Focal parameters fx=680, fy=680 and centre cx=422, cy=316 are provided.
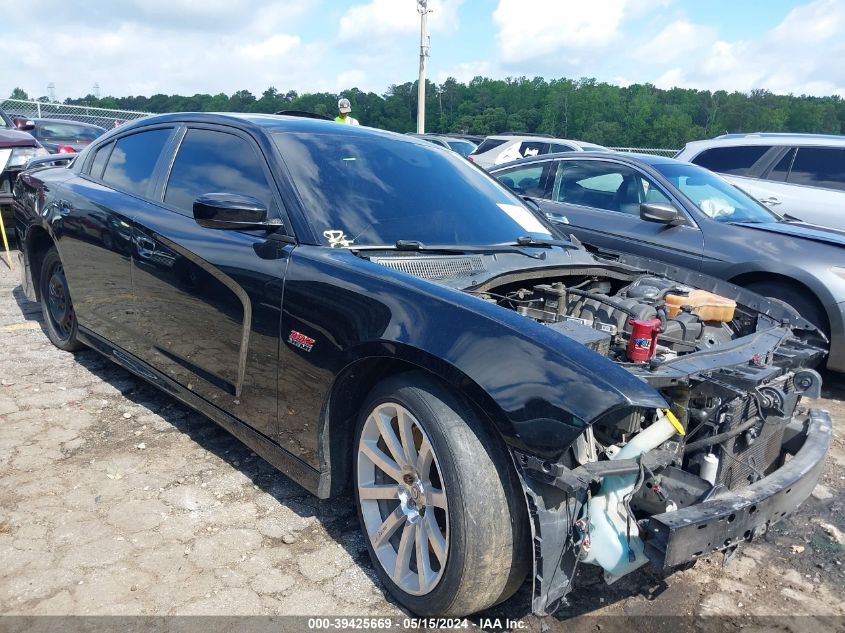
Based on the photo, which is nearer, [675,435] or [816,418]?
[675,435]

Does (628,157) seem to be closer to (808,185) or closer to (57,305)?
(808,185)

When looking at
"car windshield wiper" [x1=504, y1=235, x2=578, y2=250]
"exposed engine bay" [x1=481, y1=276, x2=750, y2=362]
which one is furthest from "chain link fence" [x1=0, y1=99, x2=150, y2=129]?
"exposed engine bay" [x1=481, y1=276, x2=750, y2=362]

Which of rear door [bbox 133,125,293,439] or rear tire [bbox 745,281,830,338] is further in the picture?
rear tire [bbox 745,281,830,338]

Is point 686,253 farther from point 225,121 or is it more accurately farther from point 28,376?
point 28,376

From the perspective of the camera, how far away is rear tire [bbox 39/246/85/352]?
4.51 meters

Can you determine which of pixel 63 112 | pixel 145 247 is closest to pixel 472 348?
pixel 145 247

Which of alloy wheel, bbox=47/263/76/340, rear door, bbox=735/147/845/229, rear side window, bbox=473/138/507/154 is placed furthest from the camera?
rear side window, bbox=473/138/507/154

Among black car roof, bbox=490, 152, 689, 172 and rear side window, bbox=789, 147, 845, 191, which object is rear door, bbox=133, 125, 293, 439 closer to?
black car roof, bbox=490, 152, 689, 172

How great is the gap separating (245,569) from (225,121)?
6.82 feet

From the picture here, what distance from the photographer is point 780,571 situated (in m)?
2.70

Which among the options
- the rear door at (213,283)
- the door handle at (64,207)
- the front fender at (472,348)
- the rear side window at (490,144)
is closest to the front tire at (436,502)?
the front fender at (472,348)

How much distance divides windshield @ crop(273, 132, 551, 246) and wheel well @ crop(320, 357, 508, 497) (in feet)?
1.90

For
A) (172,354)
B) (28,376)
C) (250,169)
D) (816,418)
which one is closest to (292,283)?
(250,169)

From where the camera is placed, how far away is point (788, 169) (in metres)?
7.71
